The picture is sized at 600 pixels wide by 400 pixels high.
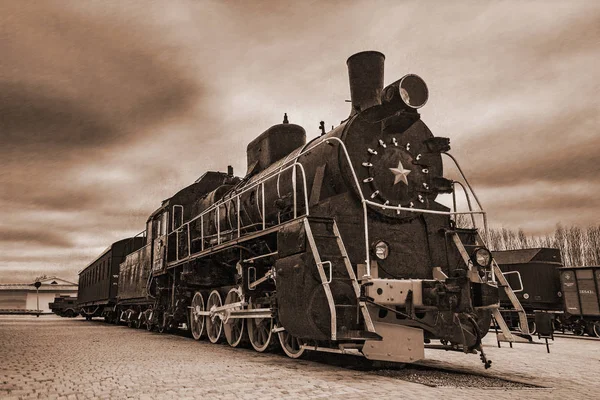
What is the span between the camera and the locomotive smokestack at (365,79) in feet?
22.7

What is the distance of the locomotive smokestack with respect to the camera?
22.7ft

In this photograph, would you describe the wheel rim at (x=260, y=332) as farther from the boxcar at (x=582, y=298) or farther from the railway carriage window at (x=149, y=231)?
the boxcar at (x=582, y=298)

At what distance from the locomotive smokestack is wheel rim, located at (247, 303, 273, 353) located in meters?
3.74

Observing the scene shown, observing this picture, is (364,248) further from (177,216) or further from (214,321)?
Answer: (177,216)

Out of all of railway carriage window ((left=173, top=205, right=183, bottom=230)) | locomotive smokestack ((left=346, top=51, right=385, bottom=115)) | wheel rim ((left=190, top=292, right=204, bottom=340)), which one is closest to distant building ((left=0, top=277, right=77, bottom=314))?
railway carriage window ((left=173, top=205, right=183, bottom=230))

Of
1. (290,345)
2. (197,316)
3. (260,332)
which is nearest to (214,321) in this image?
(197,316)

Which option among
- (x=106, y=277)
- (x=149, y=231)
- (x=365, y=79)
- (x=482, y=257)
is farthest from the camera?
(x=106, y=277)

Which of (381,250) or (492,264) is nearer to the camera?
(381,250)

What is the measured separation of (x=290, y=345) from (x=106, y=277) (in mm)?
17109

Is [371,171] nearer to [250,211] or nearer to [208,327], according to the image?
[250,211]

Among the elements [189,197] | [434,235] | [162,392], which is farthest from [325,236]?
[189,197]

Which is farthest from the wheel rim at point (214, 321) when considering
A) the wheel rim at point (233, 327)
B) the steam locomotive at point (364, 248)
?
the wheel rim at point (233, 327)

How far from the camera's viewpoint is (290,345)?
291 inches

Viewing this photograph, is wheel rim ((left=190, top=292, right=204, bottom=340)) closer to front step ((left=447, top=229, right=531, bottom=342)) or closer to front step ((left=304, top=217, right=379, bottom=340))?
front step ((left=304, top=217, right=379, bottom=340))
